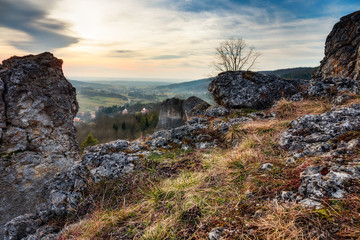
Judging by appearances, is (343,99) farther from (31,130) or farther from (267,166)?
(31,130)

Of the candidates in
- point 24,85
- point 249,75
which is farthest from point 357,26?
point 24,85

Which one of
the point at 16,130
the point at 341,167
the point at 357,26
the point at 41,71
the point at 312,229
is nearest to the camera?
the point at 312,229

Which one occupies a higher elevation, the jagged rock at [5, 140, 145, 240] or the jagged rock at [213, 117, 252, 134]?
the jagged rock at [213, 117, 252, 134]

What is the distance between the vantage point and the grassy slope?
1703 mm

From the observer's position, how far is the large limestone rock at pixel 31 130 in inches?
340

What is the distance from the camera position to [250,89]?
28.3 ft

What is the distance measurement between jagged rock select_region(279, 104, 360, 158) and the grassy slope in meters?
0.35

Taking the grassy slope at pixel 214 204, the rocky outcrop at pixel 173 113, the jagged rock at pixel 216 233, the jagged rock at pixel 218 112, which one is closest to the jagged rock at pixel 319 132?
the grassy slope at pixel 214 204

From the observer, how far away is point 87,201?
3350 millimetres

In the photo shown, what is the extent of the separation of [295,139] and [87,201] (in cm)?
451

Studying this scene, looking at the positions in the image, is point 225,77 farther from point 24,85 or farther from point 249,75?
point 24,85

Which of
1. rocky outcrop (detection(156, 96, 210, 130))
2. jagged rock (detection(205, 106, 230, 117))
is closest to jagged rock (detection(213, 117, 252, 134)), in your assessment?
jagged rock (detection(205, 106, 230, 117))

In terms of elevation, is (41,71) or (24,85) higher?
(41,71)

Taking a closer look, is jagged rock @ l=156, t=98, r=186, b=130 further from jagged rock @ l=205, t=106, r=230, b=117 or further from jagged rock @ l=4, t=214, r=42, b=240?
jagged rock @ l=4, t=214, r=42, b=240
